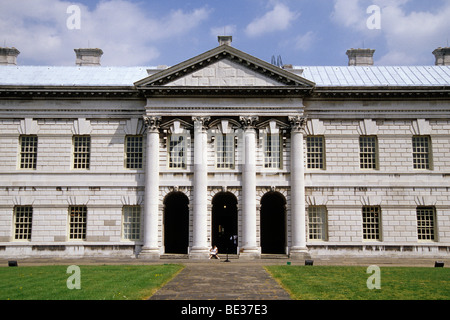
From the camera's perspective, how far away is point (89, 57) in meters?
37.9

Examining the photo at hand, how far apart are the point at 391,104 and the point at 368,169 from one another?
15.4 ft

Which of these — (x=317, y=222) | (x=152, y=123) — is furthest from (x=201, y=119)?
(x=317, y=222)

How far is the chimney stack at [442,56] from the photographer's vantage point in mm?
38062

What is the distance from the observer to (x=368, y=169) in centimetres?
3114

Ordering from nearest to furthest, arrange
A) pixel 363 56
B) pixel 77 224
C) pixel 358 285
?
pixel 358 285 → pixel 77 224 → pixel 363 56

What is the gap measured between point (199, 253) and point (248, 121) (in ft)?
29.6

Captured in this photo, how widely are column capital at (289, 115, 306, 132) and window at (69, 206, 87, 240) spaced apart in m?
14.8

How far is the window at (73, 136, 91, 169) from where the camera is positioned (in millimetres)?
31359

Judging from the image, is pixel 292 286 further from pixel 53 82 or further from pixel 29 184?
pixel 53 82

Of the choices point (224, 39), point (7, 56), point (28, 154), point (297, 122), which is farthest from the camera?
point (7, 56)

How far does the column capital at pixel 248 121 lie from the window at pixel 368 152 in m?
7.45

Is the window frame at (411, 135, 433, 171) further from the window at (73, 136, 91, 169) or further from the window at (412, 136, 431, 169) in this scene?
the window at (73, 136, 91, 169)

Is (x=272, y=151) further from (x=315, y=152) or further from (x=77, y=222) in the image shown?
(x=77, y=222)
